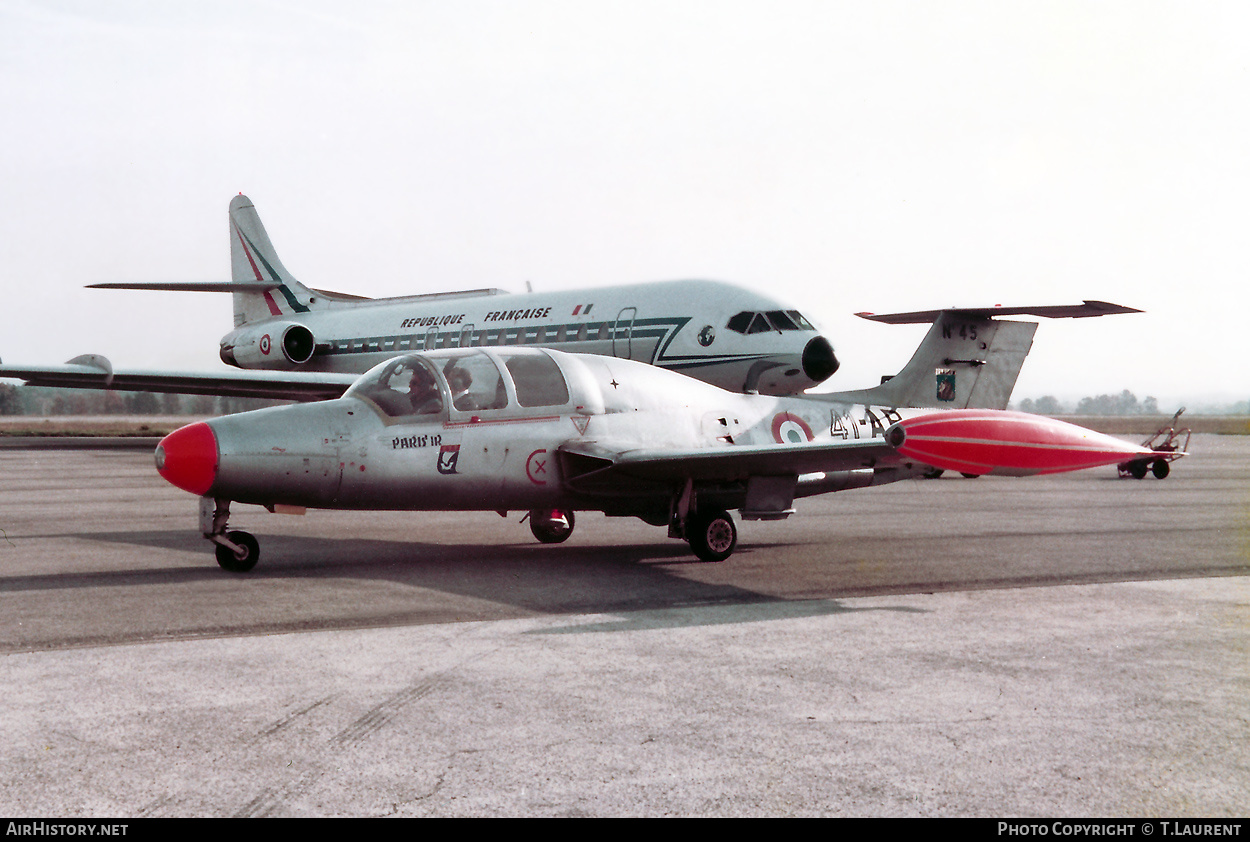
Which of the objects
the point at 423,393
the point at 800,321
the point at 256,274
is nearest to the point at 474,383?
the point at 423,393

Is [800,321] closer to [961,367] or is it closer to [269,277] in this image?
[961,367]

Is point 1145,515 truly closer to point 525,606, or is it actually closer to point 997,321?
point 997,321

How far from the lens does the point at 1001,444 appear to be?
9.46 m

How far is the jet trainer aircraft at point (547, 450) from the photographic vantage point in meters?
9.29

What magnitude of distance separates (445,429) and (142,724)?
5347 mm

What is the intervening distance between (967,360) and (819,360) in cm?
915

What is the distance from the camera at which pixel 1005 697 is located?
5559 millimetres

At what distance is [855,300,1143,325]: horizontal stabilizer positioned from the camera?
1343cm

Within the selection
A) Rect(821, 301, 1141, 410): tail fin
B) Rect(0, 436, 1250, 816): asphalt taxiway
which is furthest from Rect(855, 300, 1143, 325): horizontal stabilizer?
Rect(0, 436, 1250, 816): asphalt taxiway

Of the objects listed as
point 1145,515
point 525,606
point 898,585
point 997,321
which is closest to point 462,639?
point 525,606

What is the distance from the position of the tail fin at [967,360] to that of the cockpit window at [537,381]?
13.1ft

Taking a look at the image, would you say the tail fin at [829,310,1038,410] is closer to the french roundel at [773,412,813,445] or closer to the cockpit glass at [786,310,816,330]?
the french roundel at [773,412,813,445]

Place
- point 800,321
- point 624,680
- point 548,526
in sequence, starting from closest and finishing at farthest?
point 624,680
point 548,526
point 800,321
